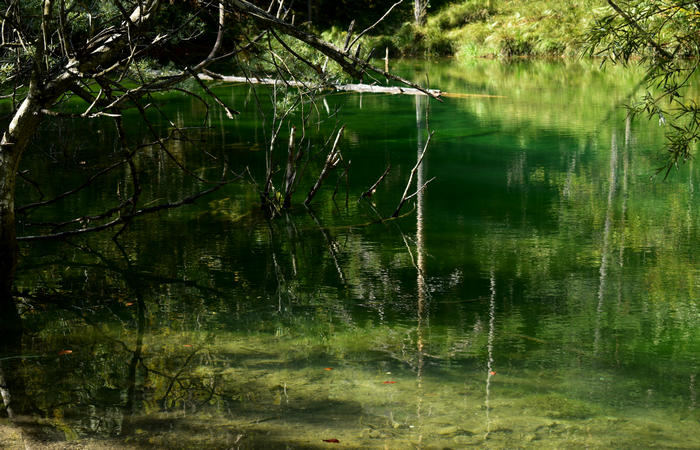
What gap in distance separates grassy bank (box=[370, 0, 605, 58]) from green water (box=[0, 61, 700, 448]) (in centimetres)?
1295

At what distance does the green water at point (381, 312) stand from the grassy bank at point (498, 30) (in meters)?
13.0

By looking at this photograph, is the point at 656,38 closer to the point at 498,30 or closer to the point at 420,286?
the point at 420,286

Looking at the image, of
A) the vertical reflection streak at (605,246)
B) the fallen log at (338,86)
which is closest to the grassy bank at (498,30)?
the fallen log at (338,86)

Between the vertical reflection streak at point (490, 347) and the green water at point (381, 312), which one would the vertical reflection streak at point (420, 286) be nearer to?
the green water at point (381, 312)

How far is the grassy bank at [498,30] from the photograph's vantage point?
2073 centimetres

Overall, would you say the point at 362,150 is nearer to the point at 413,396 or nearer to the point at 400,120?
the point at 400,120

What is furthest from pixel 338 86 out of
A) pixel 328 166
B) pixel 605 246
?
pixel 605 246

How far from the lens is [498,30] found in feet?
73.2

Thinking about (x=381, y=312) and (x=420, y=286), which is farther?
(x=420, y=286)

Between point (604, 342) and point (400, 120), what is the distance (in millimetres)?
7508

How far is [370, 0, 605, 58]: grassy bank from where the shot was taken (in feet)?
68.0

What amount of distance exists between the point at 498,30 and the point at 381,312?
1899 centimetres

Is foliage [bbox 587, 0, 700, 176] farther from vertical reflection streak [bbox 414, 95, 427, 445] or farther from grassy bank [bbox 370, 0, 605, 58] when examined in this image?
grassy bank [bbox 370, 0, 605, 58]

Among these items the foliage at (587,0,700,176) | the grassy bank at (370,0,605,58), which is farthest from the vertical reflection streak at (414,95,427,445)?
the grassy bank at (370,0,605,58)
